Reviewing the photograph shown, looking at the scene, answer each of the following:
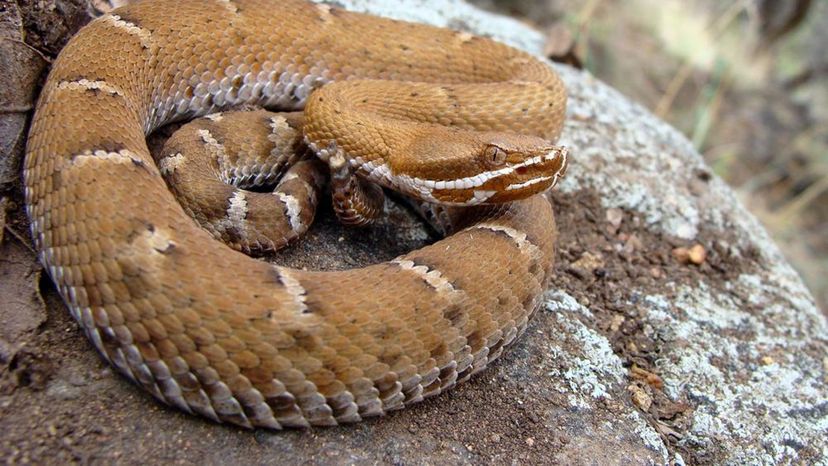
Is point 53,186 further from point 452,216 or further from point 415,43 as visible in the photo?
point 415,43

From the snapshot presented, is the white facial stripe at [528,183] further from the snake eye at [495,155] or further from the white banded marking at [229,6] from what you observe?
the white banded marking at [229,6]

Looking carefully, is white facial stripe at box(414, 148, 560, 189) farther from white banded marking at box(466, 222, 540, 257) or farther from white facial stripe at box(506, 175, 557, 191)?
white banded marking at box(466, 222, 540, 257)

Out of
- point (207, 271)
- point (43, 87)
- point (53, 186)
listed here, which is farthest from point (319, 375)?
point (43, 87)

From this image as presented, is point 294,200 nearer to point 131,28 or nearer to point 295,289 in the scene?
point 295,289

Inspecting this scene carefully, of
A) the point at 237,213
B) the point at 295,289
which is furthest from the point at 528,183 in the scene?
the point at 237,213

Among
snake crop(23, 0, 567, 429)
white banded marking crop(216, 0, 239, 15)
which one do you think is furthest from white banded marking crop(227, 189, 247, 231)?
white banded marking crop(216, 0, 239, 15)

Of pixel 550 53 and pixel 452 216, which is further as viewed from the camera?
pixel 550 53

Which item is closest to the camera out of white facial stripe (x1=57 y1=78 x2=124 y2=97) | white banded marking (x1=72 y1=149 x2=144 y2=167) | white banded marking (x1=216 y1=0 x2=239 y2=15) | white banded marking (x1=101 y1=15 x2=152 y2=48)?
white banded marking (x1=72 y1=149 x2=144 y2=167)
